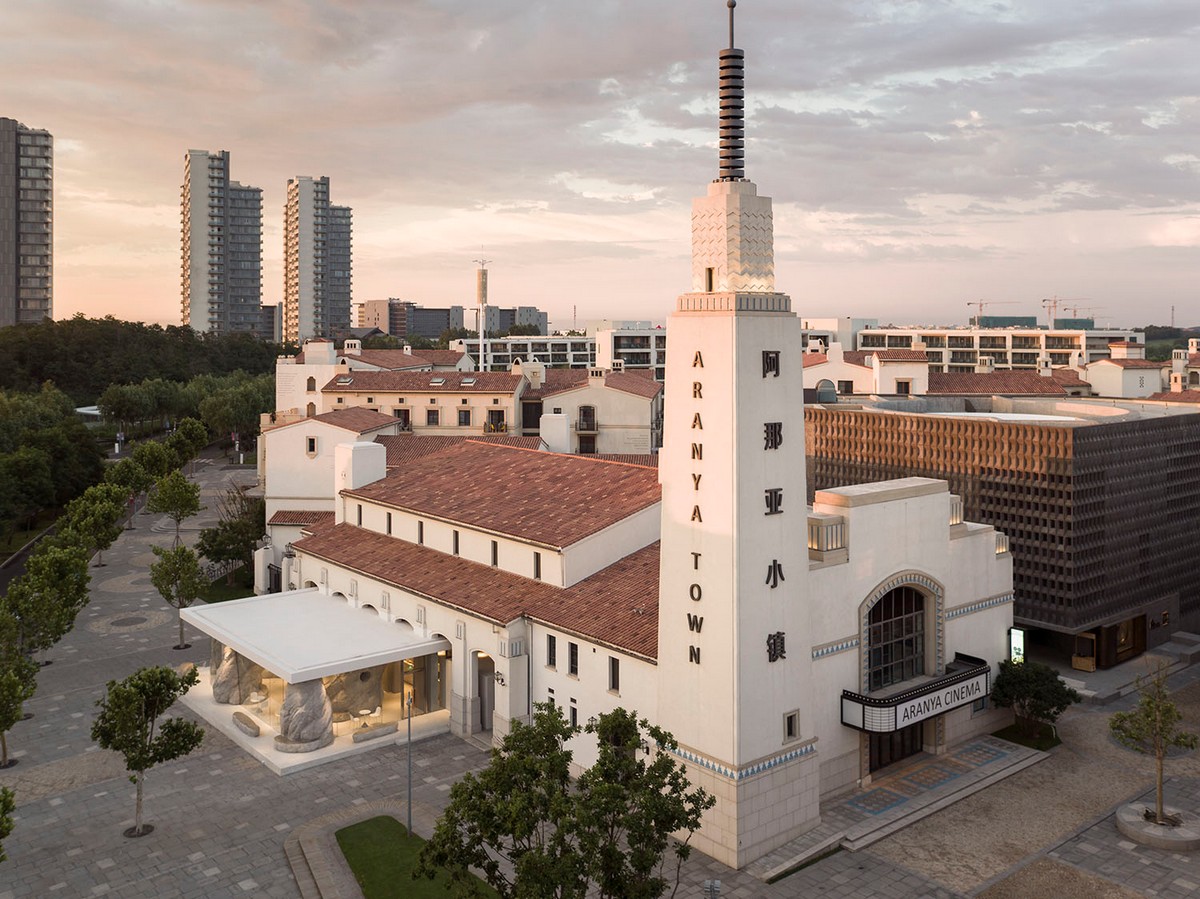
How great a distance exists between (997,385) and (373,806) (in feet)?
268

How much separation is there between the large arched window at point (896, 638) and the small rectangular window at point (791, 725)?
5.30m

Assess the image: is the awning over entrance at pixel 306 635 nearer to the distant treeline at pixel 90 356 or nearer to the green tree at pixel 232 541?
the green tree at pixel 232 541

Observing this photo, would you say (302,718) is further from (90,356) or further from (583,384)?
(90,356)

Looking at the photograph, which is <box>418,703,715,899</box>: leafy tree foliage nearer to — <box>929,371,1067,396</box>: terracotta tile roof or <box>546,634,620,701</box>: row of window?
<box>546,634,620,701</box>: row of window

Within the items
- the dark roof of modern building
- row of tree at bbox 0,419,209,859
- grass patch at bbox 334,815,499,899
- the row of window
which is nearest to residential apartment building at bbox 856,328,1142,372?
the dark roof of modern building

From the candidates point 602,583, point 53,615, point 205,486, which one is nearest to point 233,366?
point 205,486

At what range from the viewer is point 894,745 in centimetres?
3719

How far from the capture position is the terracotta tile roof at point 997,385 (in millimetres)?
95438

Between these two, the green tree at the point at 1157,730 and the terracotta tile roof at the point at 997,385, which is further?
the terracotta tile roof at the point at 997,385

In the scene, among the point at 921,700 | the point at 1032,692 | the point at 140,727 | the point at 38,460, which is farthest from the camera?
the point at 38,460

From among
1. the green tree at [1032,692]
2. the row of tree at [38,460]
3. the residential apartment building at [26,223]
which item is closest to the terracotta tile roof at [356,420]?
the row of tree at [38,460]

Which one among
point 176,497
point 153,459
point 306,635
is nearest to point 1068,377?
point 176,497

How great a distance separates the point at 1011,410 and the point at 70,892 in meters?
A: 62.5

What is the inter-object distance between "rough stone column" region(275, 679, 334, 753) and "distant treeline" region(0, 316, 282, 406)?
113 metres
